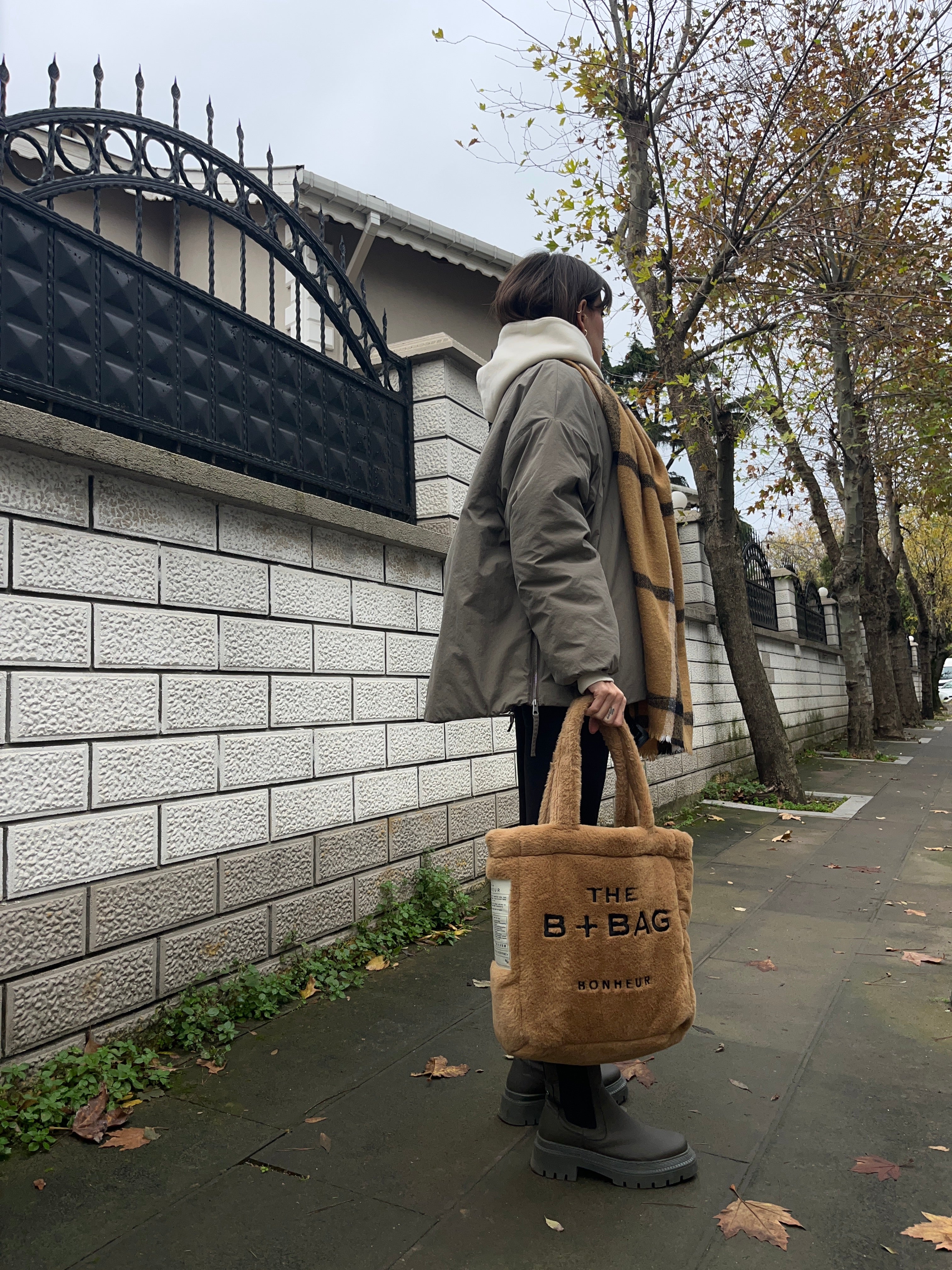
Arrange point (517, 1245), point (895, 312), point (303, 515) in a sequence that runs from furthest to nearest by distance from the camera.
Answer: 1. point (895, 312)
2. point (303, 515)
3. point (517, 1245)

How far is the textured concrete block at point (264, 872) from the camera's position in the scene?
3129mm

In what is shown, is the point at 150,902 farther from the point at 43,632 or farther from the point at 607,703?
the point at 607,703

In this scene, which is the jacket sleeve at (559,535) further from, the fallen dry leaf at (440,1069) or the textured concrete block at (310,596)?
the textured concrete block at (310,596)

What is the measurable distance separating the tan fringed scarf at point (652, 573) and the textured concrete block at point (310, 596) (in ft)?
5.63

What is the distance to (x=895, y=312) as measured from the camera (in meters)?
9.30

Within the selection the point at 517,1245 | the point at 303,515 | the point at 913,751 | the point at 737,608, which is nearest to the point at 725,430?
the point at 737,608

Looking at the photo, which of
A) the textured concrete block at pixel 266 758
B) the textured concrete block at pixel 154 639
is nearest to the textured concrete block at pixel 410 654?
the textured concrete block at pixel 266 758

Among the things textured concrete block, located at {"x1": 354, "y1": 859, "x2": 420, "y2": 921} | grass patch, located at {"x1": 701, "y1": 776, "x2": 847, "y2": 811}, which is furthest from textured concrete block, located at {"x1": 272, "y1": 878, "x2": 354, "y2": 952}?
grass patch, located at {"x1": 701, "y1": 776, "x2": 847, "y2": 811}

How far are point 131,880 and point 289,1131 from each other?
915 mm

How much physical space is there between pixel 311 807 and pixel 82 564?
4.54 feet

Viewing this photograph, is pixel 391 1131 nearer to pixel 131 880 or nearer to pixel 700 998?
pixel 131 880

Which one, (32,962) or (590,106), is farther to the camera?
(590,106)

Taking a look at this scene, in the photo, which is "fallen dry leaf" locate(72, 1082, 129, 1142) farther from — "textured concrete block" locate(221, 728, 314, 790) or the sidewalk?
"textured concrete block" locate(221, 728, 314, 790)

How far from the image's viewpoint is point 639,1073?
2.62 metres
